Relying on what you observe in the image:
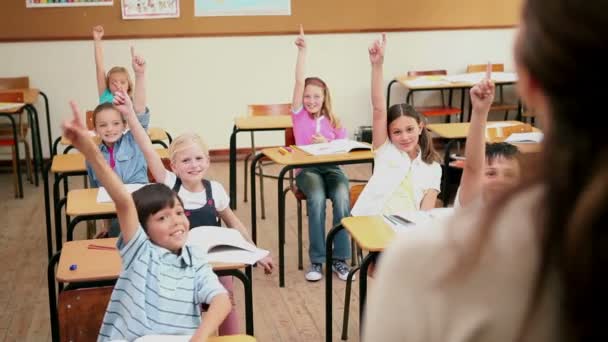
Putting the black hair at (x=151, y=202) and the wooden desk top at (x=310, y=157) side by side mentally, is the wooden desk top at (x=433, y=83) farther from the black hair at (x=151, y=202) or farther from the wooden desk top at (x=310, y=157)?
the black hair at (x=151, y=202)

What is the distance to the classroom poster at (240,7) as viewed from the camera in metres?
6.93

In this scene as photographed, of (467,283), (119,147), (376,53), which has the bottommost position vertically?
(119,147)

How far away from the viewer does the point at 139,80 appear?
4.15 metres

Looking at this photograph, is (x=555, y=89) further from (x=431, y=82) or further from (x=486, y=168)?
(x=431, y=82)

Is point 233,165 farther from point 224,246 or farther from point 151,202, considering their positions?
point 151,202

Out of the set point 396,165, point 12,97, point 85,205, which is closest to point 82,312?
point 85,205

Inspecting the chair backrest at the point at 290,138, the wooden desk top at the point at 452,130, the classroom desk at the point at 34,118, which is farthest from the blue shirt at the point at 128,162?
the classroom desk at the point at 34,118

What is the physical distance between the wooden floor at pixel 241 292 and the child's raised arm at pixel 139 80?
1046mm

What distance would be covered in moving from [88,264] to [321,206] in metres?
1.87

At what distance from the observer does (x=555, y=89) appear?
2.27 feet

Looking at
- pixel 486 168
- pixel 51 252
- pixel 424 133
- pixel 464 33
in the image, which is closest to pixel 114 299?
pixel 486 168

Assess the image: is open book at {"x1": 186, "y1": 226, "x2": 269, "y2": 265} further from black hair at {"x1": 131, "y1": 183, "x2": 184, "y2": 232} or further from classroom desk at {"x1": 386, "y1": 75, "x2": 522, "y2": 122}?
classroom desk at {"x1": 386, "y1": 75, "x2": 522, "y2": 122}

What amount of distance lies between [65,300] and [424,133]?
197cm

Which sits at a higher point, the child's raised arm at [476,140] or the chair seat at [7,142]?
the child's raised arm at [476,140]
